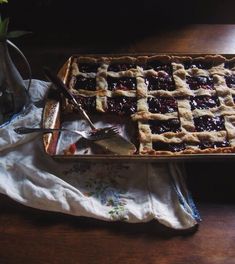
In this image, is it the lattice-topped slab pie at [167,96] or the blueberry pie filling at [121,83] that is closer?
the lattice-topped slab pie at [167,96]

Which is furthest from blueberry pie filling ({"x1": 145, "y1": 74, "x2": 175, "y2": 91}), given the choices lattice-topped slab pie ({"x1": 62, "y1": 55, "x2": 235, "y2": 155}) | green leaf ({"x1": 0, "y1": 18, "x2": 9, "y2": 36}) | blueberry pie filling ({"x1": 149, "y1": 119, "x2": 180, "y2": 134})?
green leaf ({"x1": 0, "y1": 18, "x2": 9, "y2": 36})

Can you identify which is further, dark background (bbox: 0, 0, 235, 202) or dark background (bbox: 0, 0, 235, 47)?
dark background (bbox: 0, 0, 235, 47)

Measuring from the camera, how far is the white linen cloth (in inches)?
31.0

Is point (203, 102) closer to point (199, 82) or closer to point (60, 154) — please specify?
point (199, 82)

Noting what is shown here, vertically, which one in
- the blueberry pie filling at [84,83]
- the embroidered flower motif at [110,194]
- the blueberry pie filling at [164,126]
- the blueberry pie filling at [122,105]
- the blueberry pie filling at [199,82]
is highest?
the blueberry pie filling at [199,82]

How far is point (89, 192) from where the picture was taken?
832 mm

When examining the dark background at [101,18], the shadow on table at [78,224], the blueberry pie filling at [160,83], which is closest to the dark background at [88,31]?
the dark background at [101,18]

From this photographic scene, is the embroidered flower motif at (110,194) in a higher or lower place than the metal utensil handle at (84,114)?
lower

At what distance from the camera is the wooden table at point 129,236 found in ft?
2.36

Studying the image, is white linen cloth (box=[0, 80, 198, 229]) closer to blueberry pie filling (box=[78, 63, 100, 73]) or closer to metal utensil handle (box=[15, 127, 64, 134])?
metal utensil handle (box=[15, 127, 64, 134])

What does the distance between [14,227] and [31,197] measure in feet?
0.23

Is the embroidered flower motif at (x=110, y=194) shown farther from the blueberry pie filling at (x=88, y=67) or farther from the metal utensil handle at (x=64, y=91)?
the blueberry pie filling at (x=88, y=67)

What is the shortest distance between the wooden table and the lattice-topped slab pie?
0.08 meters

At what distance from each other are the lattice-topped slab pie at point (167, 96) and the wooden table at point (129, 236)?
0.08 meters
